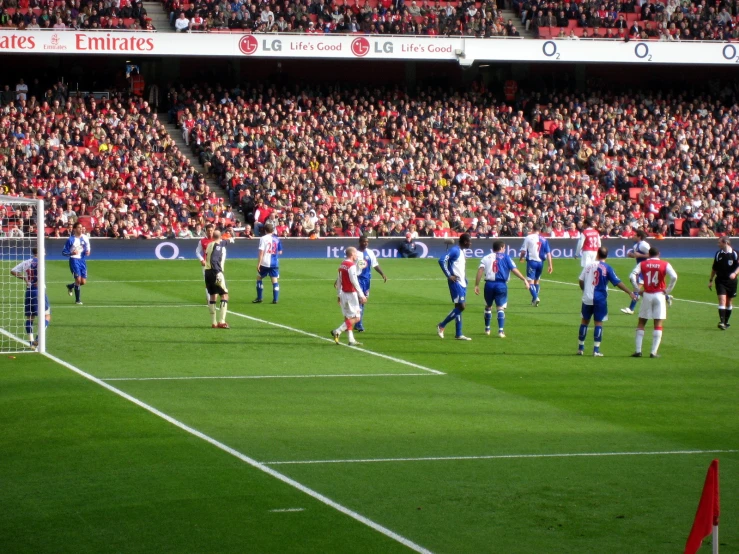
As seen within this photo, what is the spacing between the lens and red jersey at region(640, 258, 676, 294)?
19439 mm

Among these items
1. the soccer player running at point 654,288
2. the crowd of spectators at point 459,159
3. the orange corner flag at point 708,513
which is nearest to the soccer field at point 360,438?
the soccer player running at point 654,288

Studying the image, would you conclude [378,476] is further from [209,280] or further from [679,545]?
[209,280]

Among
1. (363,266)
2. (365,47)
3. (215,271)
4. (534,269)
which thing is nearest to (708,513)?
(363,266)

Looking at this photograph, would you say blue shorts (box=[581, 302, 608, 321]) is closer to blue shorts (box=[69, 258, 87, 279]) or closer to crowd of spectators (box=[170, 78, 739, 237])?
blue shorts (box=[69, 258, 87, 279])

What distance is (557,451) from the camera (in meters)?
12.6

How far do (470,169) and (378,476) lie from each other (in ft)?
126

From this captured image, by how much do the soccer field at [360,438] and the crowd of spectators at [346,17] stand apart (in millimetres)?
26827

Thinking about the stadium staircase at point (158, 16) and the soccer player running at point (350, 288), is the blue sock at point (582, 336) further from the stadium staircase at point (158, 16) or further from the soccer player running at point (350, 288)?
the stadium staircase at point (158, 16)

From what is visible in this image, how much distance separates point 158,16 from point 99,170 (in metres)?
9.25

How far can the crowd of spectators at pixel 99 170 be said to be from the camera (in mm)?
41156

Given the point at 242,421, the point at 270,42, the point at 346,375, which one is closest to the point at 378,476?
the point at 242,421

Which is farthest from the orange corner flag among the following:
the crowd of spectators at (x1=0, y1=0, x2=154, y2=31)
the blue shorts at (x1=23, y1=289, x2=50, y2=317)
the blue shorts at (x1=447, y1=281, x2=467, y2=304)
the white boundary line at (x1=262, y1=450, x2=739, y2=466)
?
the crowd of spectators at (x1=0, y1=0, x2=154, y2=31)

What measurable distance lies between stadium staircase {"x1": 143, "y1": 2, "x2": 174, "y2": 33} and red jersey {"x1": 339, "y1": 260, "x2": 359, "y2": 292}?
99.3ft

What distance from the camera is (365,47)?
49656mm
